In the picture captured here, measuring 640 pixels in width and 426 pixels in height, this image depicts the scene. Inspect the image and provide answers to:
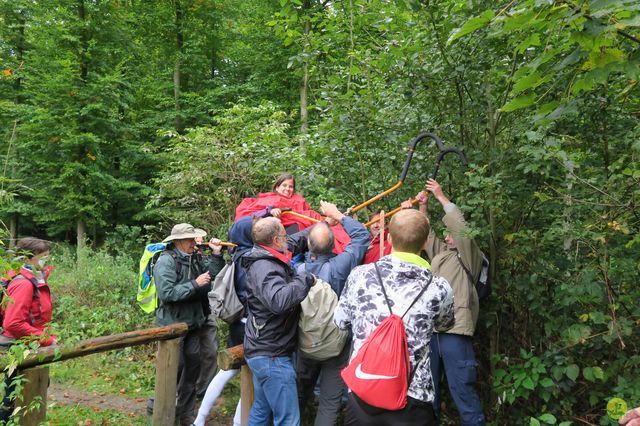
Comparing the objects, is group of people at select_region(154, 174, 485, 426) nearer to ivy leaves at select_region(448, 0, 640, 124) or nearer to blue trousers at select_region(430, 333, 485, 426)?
blue trousers at select_region(430, 333, 485, 426)

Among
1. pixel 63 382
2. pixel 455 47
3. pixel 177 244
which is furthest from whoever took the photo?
pixel 63 382

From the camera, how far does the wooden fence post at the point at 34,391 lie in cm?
363

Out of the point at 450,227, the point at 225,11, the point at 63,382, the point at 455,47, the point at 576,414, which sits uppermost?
the point at 225,11

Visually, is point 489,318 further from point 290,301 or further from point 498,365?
point 290,301

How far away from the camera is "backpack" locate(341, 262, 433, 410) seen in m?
2.24

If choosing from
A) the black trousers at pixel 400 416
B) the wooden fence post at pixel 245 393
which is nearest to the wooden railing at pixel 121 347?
the wooden fence post at pixel 245 393

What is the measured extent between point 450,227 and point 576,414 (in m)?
1.70

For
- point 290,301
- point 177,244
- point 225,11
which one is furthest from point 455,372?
point 225,11

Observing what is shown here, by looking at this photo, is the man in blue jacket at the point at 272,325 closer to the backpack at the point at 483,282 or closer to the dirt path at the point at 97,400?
the backpack at the point at 483,282

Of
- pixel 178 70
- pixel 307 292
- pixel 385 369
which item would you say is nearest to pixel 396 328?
pixel 385 369

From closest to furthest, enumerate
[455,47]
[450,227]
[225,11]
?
1. [450,227]
2. [455,47]
3. [225,11]

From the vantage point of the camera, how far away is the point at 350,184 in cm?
502

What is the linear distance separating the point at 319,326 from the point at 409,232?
131cm

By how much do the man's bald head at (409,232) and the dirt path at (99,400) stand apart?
3.81 m
